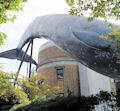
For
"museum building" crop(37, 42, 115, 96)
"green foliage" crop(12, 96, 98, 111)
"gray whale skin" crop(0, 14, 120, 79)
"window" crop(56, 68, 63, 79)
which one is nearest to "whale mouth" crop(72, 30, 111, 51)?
"gray whale skin" crop(0, 14, 120, 79)

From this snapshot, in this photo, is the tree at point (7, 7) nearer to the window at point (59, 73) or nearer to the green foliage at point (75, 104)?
the green foliage at point (75, 104)

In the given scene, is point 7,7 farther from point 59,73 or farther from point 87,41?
point 59,73

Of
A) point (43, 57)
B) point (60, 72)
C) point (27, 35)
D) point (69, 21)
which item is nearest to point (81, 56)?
point (69, 21)

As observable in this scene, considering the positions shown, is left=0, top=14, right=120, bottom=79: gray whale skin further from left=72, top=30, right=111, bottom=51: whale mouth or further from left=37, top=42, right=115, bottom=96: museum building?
left=37, top=42, right=115, bottom=96: museum building

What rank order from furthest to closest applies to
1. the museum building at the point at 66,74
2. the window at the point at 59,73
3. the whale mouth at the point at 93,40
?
the window at the point at 59,73, the museum building at the point at 66,74, the whale mouth at the point at 93,40

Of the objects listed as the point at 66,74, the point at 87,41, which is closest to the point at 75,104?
the point at 87,41

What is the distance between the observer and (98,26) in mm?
4371

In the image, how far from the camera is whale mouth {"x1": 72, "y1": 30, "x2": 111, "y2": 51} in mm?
3850

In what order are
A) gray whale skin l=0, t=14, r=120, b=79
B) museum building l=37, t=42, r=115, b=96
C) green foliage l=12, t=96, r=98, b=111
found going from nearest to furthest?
gray whale skin l=0, t=14, r=120, b=79 → green foliage l=12, t=96, r=98, b=111 → museum building l=37, t=42, r=115, b=96

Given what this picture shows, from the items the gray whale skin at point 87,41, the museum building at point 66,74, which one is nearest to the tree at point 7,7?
the gray whale skin at point 87,41

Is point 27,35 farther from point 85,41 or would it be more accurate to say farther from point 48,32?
point 85,41

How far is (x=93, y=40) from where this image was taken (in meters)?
3.94

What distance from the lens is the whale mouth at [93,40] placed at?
385 centimetres

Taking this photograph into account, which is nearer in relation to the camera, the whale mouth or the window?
the whale mouth
